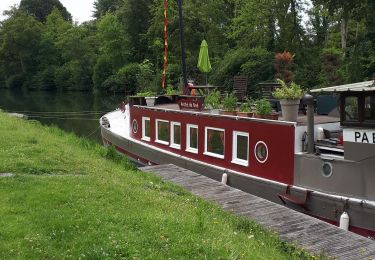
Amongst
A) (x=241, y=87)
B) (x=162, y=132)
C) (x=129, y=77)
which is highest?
(x=129, y=77)

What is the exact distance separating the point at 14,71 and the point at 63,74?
1415 centimetres

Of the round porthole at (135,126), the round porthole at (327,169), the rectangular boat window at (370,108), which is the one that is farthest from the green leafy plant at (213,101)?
the rectangular boat window at (370,108)

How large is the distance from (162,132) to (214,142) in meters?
2.94

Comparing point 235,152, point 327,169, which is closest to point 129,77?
point 235,152

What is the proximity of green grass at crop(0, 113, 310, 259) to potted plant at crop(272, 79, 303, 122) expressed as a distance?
288 centimetres

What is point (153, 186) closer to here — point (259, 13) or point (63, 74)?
point (259, 13)

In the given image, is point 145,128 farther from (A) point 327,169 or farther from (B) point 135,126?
(A) point 327,169

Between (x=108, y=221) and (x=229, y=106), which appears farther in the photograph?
(x=229, y=106)

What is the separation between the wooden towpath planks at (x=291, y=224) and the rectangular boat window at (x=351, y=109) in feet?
6.41

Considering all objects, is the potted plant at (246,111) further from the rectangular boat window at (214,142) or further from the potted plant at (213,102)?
the potted plant at (213,102)

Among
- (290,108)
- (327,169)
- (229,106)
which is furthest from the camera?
(229,106)

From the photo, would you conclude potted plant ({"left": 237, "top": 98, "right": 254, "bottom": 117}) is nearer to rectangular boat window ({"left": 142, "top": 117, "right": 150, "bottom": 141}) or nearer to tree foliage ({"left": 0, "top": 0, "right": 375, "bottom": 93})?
rectangular boat window ({"left": 142, "top": 117, "right": 150, "bottom": 141})

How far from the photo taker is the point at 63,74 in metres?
74.3

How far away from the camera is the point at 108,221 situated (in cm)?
544
